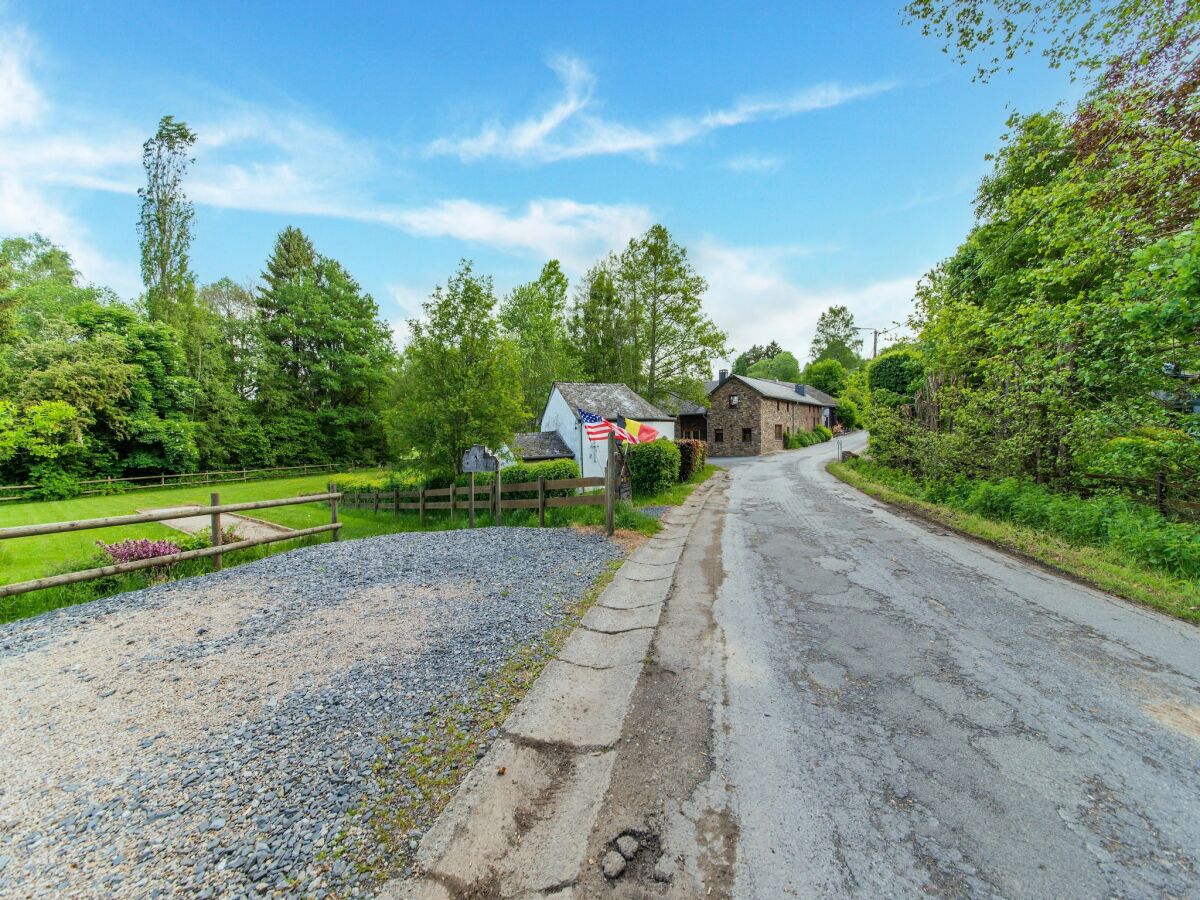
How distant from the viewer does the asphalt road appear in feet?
5.85

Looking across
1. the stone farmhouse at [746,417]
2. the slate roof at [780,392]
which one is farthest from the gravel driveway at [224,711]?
the slate roof at [780,392]

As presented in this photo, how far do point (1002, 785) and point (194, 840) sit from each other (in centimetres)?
382

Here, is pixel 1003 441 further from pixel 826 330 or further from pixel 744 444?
pixel 826 330

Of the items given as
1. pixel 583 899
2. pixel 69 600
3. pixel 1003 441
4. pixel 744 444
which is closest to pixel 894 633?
pixel 583 899

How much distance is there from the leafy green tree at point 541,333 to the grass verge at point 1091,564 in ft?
74.0

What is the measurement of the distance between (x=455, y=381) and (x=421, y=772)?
10.5m

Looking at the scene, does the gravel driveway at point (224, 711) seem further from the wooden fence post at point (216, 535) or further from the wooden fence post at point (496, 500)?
the wooden fence post at point (496, 500)

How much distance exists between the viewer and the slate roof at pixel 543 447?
20.3 metres

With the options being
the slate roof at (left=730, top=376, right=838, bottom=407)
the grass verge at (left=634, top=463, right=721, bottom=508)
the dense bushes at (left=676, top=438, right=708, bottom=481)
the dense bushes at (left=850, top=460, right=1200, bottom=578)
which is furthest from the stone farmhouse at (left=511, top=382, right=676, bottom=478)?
the dense bushes at (left=850, top=460, right=1200, bottom=578)

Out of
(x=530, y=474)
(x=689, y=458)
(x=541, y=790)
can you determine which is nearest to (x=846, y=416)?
(x=689, y=458)

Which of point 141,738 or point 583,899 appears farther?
point 141,738

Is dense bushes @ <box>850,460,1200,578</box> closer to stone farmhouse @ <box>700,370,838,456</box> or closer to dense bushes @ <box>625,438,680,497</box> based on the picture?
dense bushes @ <box>625,438,680,497</box>

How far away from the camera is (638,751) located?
251 cm

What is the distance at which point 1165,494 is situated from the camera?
6586 millimetres
